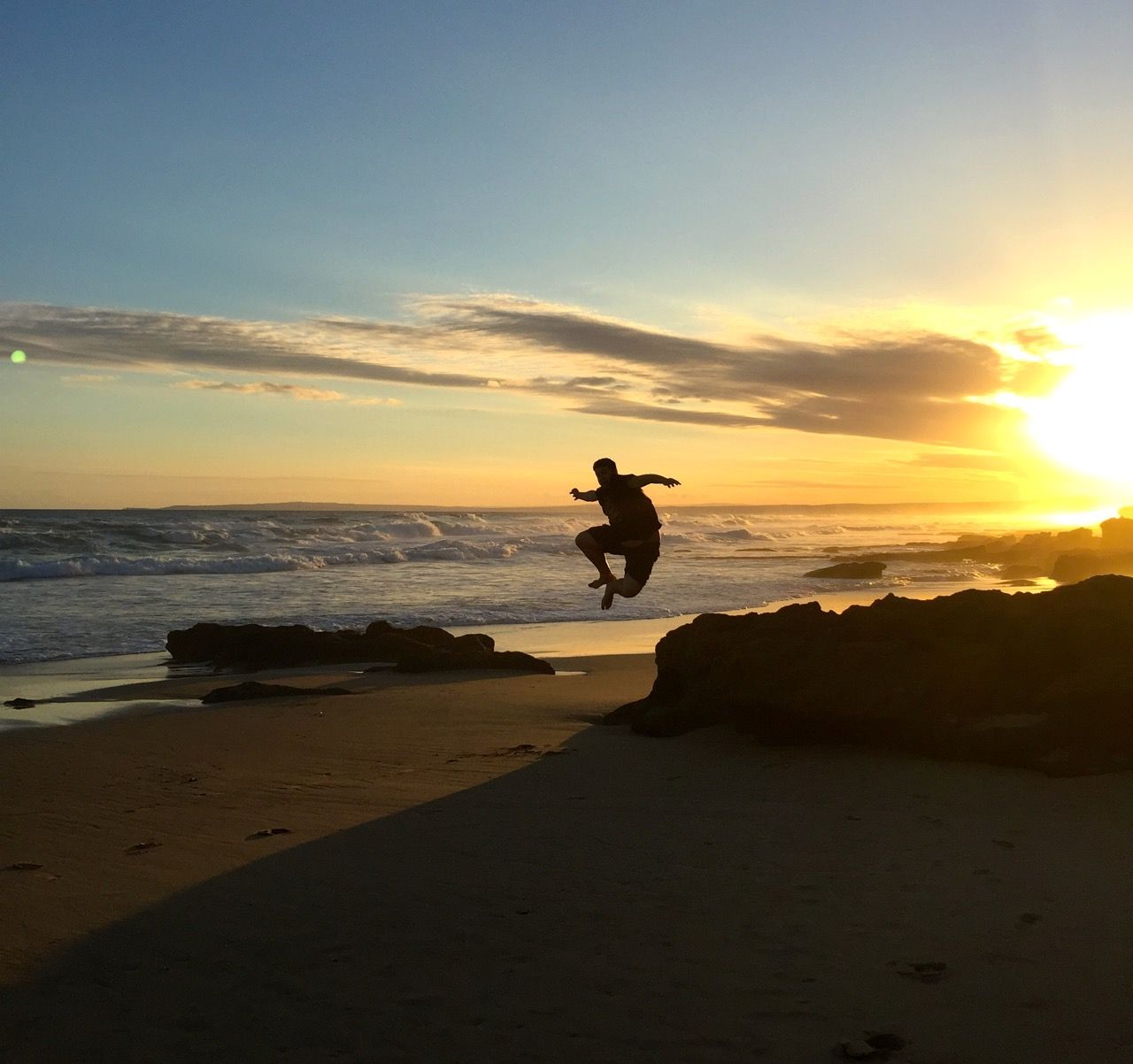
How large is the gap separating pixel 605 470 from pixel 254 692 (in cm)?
811

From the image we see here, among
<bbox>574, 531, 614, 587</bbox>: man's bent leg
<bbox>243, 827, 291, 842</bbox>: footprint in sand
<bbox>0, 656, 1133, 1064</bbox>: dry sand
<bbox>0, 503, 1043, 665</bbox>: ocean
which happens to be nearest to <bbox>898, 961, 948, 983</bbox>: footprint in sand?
<bbox>0, 656, 1133, 1064</bbox>: dry sand

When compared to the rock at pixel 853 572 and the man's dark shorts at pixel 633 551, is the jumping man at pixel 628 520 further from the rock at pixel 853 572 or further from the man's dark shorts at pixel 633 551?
the rock at pixel 853 572

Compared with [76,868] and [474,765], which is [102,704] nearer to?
[474,765]

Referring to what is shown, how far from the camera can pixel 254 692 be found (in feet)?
52.5

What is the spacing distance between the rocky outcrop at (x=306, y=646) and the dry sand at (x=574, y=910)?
28.6 feet

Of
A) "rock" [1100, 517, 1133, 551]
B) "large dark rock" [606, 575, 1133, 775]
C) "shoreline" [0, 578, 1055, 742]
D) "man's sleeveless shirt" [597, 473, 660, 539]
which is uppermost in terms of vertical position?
"rock" [1100, 517, 1133, 551]

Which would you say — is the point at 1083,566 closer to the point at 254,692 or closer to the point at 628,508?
the point at 254,692

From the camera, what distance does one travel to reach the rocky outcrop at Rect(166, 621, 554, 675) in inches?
780

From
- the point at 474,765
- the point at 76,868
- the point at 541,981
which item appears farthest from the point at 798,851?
the point at 76,868

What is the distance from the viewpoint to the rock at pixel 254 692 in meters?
15.9

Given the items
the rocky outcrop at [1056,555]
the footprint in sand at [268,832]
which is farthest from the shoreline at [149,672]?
the rocky outcrop at [1056,555]

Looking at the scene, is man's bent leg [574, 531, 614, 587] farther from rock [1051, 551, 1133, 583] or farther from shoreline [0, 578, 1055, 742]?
rock [1051, 551, 1133, 583]

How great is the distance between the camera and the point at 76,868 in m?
7.73

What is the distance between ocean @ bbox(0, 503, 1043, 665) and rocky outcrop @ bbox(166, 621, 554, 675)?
211 cm
